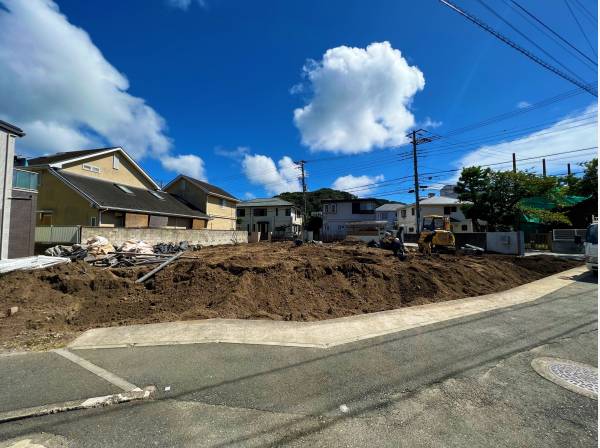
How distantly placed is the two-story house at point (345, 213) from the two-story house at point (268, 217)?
210 inches

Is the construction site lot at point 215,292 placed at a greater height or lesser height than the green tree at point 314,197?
lesser

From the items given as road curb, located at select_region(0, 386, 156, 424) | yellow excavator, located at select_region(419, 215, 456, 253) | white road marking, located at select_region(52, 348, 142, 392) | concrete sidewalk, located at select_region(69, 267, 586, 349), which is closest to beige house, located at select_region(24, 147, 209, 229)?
concrete sidewalk, located at select_region(69, 267, 586, 349)

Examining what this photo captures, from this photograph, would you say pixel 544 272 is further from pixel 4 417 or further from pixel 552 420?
pixel 4 417

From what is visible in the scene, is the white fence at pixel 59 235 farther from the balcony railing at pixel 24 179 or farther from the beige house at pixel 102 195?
the beige house at pixel 102 195

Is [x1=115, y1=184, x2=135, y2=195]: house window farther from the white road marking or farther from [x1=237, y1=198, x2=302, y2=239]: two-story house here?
[x1=237, y1=198, x2=302, y2=239]: two-story house

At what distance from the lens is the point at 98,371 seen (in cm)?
420

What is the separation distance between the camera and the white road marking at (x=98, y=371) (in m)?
3.75

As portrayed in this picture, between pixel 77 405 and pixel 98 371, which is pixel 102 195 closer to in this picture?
pixel 98 371

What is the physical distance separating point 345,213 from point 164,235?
3141 cm

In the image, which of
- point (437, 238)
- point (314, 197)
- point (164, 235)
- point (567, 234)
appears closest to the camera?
point (437, 238)

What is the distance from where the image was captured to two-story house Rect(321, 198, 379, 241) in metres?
45.9

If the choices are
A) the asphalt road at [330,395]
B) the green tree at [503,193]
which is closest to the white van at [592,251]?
the asphalt road at [330,395]

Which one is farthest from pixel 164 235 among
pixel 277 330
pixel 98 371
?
pixel 98 371

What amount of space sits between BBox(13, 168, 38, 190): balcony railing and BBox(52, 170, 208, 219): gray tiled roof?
16.8 ft
